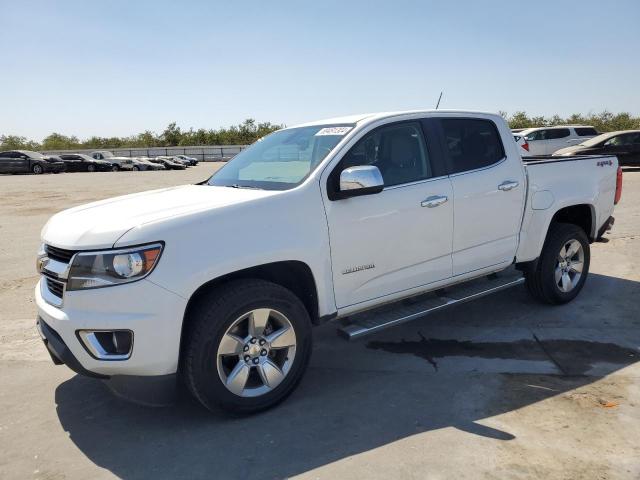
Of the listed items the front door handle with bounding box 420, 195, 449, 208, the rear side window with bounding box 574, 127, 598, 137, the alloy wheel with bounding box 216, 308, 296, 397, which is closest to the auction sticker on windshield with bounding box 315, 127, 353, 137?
the front door handle with bounding box 420, 195, 449, 208

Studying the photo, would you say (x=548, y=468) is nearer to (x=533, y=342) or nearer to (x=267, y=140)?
(x=533, y=342)

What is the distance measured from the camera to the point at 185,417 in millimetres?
3316

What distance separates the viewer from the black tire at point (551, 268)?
16.1 ft

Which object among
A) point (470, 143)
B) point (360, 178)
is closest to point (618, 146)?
point (470, 143)

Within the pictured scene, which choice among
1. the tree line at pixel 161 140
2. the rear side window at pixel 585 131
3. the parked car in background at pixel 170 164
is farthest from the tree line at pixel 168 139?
the rear side window at pixel 585 131

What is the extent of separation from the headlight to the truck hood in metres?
0.07

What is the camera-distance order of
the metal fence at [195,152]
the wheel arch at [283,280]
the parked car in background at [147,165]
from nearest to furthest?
the wheel arch at [283,280]
the parked car in background at [147,165]
the metal fence at [195,152]

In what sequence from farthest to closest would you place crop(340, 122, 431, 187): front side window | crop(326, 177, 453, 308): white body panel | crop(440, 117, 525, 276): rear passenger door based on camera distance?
crop(440, 117, 525, 276): rear passenger door < crop(340, 122, 431, 187): front side window < crop(326, 177, 453, 308): white body panel

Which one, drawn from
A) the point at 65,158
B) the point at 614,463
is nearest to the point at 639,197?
the point at 614,463

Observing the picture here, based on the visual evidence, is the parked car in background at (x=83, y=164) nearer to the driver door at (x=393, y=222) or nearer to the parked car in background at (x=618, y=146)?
the parked car in background at (x=618, y=146)

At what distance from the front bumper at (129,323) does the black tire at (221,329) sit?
0.35 feet

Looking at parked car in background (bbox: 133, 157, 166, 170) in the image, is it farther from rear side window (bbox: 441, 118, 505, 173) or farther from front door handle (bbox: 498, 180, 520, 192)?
front door handle (bbox: 498, 180, 520, 192)

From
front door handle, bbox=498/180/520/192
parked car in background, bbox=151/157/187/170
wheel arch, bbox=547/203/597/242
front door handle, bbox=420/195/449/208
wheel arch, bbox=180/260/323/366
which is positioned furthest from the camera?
parked car in background, bbox=151/157/187/170

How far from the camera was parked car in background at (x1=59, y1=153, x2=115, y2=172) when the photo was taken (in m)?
38.3
